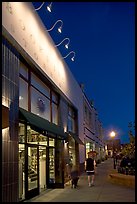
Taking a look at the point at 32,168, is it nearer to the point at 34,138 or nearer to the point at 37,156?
the point at 37,156

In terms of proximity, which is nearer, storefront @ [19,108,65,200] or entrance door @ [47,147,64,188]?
storefront @ [19,108,65,200]

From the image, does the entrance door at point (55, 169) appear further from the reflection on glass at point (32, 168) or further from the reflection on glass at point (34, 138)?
the reflection on glass at point (32, 168)

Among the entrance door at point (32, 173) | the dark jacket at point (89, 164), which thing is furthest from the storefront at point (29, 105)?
the dark jacket at point (89, 164)

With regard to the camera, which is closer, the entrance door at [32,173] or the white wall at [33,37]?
the white wall at [33,37]

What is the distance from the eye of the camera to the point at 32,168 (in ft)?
47.2

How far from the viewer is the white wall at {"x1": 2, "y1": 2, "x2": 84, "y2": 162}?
11380 mm

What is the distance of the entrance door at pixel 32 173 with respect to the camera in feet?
Result: 44.1

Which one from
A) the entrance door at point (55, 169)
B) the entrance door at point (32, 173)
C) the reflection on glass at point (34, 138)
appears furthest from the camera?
the entrance door at point (55, 169)

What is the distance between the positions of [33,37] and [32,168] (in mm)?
5461

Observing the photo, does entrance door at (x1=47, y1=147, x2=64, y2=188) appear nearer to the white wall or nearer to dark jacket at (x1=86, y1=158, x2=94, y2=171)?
dark jacket at (x1=86, y1=158, x2=94, y2=171)

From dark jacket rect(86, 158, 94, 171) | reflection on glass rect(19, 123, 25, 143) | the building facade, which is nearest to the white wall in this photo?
the building facade

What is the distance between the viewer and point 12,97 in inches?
446

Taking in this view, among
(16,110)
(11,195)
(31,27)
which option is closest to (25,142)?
(16,110)

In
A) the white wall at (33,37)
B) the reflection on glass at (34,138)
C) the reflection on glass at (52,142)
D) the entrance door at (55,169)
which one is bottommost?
the entrance door at (55,169)
